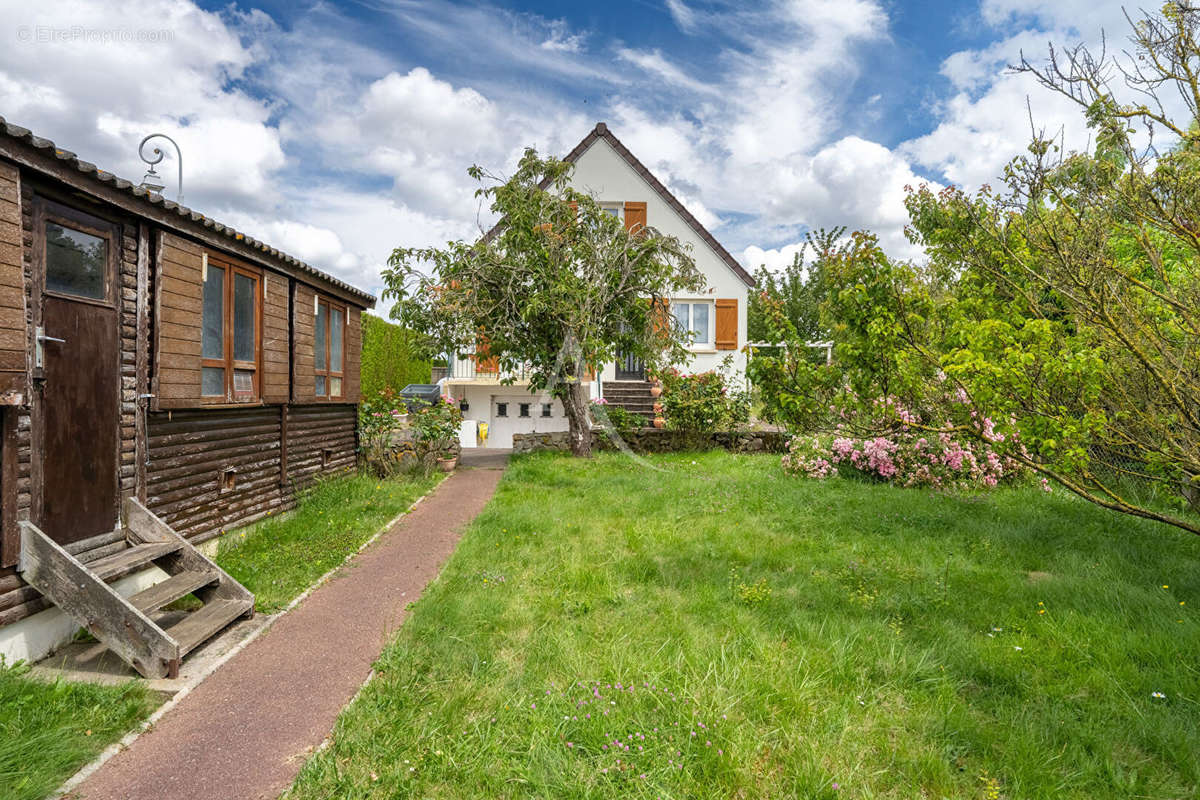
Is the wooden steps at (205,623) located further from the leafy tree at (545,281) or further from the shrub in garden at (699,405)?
the shrub in garden at (699,405)

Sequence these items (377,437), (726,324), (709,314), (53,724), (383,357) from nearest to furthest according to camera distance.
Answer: (53,724) < (377,437) < (726,324) < (709,314) < (383,357)

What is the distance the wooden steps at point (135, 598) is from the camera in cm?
380

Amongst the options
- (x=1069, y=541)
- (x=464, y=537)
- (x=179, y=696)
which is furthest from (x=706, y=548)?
(x=179, y=696)

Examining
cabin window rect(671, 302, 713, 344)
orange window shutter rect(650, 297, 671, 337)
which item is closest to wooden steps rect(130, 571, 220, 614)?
orange window shutter rect(650, 297, 671, 337)

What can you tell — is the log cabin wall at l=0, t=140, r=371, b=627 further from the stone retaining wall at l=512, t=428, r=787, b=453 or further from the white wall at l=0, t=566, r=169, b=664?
the stone retaining wall at l=512, t=428, r=787, b=453

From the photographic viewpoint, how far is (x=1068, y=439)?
15.8 ft

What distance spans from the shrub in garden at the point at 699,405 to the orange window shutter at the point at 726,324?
12.3 ft

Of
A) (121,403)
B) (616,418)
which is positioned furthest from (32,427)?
(616,418)

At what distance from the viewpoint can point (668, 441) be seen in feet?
48.0

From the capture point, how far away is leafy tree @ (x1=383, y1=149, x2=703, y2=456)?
12.0m

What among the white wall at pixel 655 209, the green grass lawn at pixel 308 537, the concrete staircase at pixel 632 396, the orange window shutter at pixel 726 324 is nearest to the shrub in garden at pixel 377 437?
the green grass lawn at pixel 308 537

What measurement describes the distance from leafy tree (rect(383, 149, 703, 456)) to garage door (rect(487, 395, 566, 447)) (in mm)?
4518

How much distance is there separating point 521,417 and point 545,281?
6851mm

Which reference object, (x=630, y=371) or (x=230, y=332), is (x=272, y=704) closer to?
(x=230, y=332)
